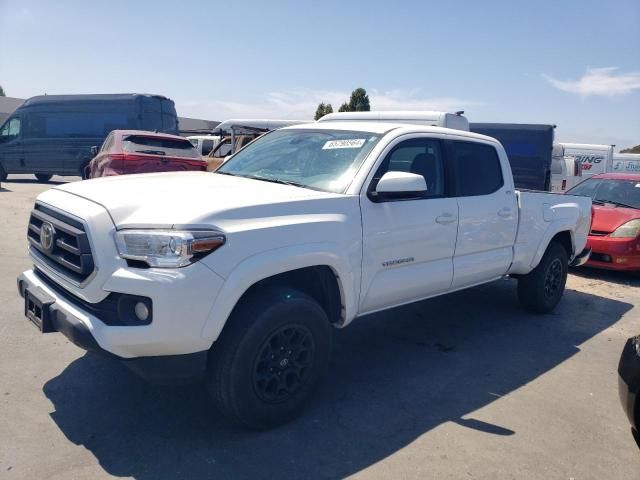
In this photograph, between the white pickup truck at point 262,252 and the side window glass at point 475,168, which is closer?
the white pickup truck at point 262,252

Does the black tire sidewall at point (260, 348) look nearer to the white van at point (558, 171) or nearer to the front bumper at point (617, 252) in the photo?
the front bumper at point (617, 252)

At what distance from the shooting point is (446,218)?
436 centimetres

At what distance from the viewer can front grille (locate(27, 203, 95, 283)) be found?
299 cm

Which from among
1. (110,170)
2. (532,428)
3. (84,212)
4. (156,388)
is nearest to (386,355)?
(532,428)

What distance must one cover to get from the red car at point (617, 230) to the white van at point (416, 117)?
260 centimetres

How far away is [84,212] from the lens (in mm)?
3102

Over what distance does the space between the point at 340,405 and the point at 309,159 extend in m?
1.83

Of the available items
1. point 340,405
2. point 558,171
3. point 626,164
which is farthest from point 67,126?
point 626,164

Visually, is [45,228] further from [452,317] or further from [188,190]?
[452,317]

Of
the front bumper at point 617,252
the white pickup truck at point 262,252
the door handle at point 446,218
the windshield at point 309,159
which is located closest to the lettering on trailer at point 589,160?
the front bumper at point 617,252

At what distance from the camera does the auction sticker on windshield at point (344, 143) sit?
13.3 ft

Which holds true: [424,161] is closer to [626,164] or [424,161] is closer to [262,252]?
[262,252]

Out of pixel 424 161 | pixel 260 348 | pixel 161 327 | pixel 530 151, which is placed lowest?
pixel 260 348

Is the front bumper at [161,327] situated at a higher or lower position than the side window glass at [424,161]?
lower
